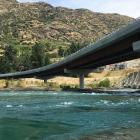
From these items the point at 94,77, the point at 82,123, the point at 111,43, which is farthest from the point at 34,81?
the point at 82,123

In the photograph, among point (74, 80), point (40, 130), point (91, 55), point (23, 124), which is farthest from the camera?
point (74, 80)

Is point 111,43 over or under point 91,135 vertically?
over

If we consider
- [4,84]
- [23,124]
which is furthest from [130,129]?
[4,84]

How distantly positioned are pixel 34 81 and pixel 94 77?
30087 millimetres

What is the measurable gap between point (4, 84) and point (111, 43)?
107 metres

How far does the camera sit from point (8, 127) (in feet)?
103

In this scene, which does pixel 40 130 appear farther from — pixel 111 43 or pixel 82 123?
pixel 111 43

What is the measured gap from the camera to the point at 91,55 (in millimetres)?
89375

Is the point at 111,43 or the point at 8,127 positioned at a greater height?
the point at 111,43

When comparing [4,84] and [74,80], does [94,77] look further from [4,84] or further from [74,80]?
[4,84]

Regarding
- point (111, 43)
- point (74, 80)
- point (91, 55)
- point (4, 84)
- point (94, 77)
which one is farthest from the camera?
point (94, 77)

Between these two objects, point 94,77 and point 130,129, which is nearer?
point 130,129

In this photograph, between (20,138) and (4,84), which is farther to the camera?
(4,84)

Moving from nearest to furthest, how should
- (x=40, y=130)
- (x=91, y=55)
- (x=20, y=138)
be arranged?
(x=20, y=138), (x=40, y=130), (x=91, y=55)
